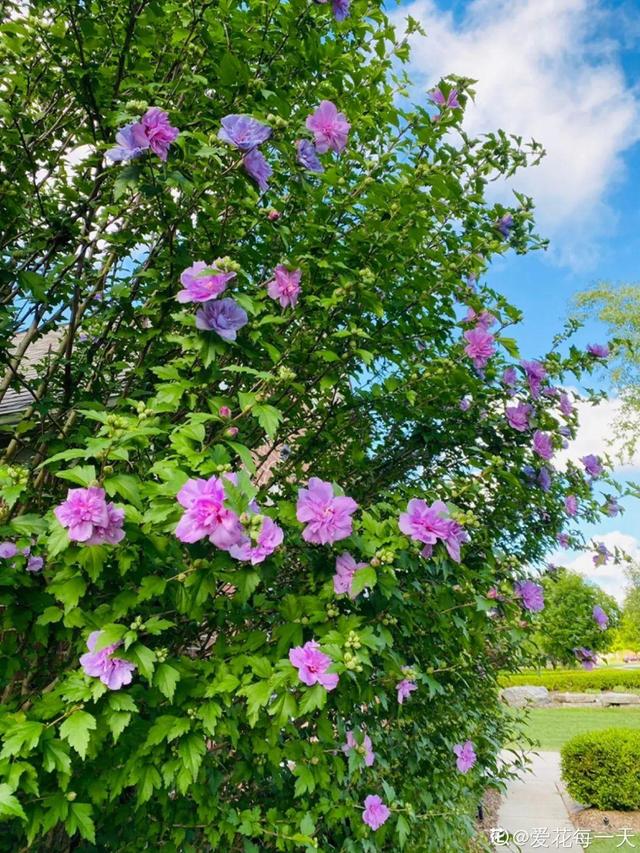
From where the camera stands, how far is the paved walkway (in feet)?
19.0

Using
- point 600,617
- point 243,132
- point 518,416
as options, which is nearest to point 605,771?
point 600,617

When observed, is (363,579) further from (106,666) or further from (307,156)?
(307,156)

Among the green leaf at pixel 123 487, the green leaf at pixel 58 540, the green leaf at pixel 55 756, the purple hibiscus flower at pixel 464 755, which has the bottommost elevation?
the purple hibiscus flower at pixel 464 755

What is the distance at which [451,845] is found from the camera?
3.81m

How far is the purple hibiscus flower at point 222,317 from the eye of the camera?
63.7 inches

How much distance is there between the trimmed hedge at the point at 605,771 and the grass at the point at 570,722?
486 centimetres

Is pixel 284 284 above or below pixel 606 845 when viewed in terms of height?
above

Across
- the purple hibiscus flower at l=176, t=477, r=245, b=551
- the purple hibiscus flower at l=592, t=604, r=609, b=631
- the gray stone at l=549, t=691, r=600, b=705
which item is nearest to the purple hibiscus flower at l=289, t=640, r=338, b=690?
the purple hibiscus flower at l=176, t=477, r=245, b=551

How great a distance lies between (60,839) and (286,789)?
0.86 m

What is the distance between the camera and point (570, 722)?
1557cm

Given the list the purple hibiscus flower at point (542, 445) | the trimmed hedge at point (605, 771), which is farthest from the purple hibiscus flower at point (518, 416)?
the trimmed hedge at point (605, 771)

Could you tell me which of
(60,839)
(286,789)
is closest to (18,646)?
(60,839)

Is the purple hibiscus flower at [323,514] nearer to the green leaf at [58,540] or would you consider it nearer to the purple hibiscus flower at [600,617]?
the green leaf at [58,540]

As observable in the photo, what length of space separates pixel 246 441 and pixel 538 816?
265 inches
